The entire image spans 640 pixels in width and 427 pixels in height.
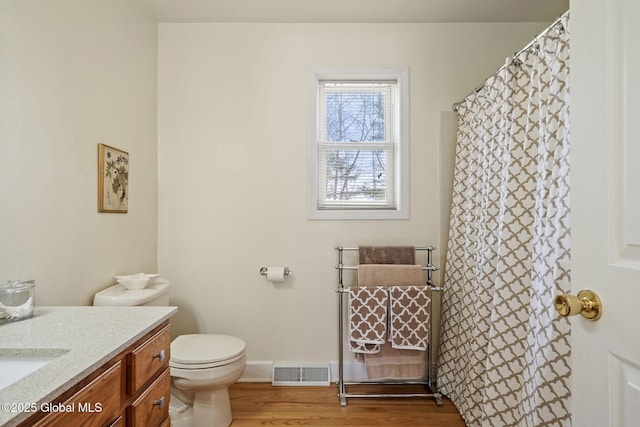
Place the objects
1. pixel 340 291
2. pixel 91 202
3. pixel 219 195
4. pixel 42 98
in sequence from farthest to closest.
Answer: pixel 219 195 → pixel 340 291 → pixel 91 202 → pixel 42 98

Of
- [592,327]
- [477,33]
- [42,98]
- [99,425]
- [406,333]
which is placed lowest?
[406,333]

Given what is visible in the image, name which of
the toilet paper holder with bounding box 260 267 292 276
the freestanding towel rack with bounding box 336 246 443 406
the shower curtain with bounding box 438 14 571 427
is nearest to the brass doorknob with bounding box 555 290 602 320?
the shower curtain with bounding box 438 14 571 427

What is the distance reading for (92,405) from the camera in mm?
738

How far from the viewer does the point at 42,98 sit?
4.10 feet

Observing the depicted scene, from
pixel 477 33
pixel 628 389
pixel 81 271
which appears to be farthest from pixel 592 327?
pixel 477 33

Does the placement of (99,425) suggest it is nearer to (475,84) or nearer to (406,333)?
(406,333)

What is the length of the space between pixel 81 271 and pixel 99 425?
963 mm

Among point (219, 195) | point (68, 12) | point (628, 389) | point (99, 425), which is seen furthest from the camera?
point (219, 195)

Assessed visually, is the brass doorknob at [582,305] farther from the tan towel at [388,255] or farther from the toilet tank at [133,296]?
the toilet tank at [133,296]

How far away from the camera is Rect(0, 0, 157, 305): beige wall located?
45.0 inches

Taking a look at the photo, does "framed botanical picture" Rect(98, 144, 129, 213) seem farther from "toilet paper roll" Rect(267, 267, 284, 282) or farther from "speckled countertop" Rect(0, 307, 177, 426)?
"toilet paper roll" Rect(267, 267, 284, 282)

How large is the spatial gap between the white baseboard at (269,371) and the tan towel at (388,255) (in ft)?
2.54

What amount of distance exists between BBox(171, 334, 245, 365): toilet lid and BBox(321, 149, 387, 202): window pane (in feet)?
3.82

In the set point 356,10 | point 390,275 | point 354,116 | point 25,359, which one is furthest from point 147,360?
point 356,10
